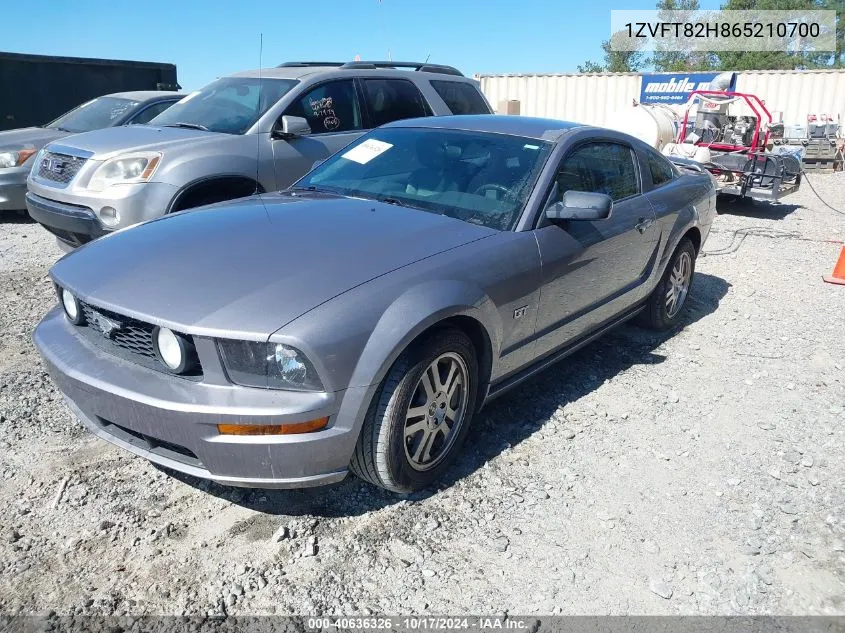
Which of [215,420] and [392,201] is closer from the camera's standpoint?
[215,420]

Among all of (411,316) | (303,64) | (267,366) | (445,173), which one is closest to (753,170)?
(303,64)

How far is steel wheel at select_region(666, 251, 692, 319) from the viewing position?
16.6 ft

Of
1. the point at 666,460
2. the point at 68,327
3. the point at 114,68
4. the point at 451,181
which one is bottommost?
the point at 666,460

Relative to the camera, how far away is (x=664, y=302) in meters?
4.98

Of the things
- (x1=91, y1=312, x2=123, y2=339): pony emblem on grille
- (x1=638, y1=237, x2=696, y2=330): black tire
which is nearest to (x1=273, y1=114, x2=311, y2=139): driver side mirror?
(x1=638, y1=237, x2=696, y2=330): black tire

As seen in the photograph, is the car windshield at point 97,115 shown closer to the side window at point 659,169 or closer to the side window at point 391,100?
the side window at point 391,100

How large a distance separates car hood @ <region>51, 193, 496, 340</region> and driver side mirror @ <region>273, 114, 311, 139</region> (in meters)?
2.25

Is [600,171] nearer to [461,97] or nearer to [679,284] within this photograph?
[679,284]

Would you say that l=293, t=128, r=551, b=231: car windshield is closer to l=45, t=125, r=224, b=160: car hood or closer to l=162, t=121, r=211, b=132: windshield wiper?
l=45, t=125, r=224, b=160: car hood

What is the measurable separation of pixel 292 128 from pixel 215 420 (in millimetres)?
3776

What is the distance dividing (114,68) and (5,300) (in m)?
8.91

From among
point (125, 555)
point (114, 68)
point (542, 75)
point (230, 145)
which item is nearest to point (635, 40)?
point (542, 75)

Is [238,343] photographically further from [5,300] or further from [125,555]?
[5,300]

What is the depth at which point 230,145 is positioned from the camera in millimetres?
5492
